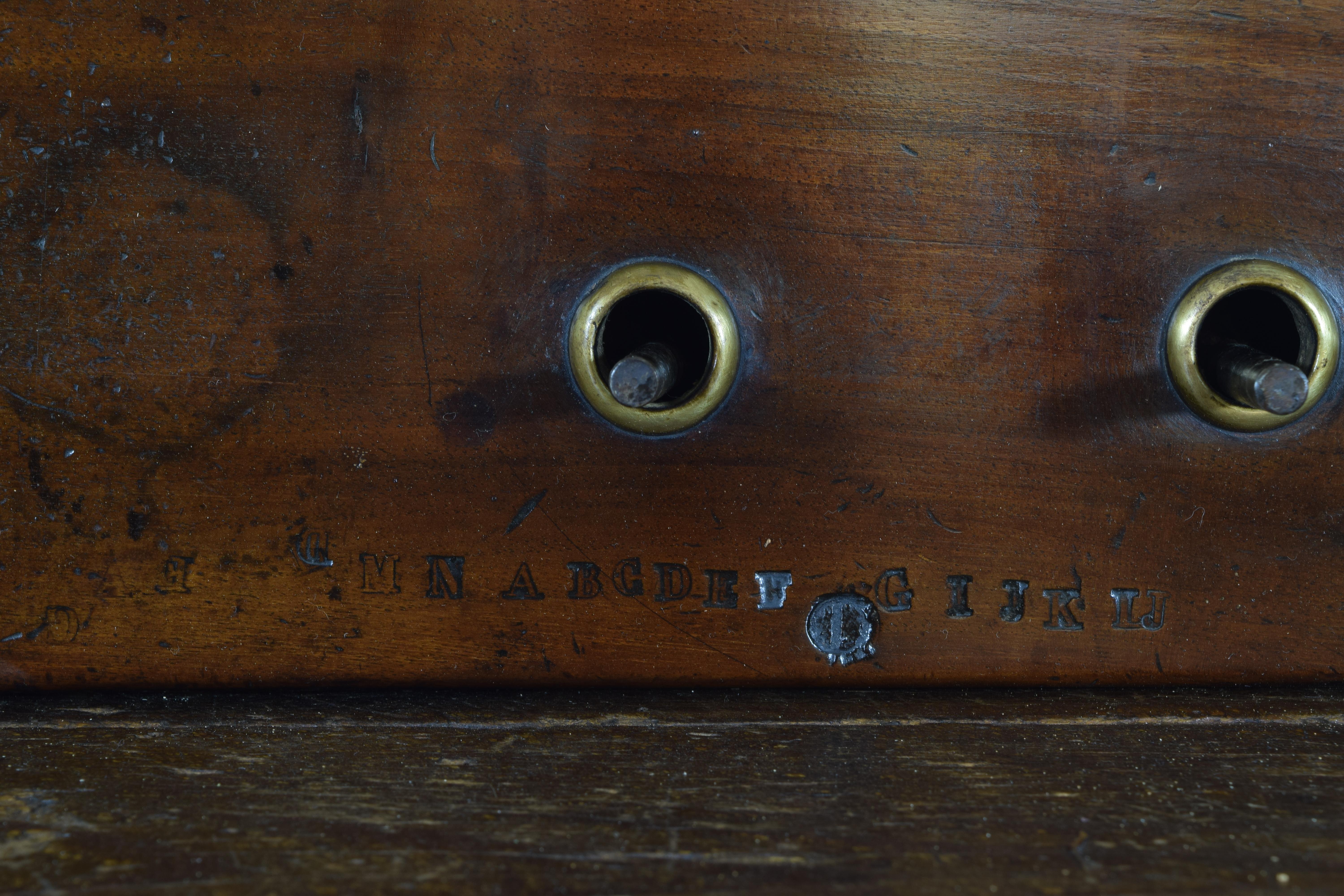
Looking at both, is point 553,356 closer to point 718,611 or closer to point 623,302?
point 623,302

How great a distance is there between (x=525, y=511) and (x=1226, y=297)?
0.54 meters

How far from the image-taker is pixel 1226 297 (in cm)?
63

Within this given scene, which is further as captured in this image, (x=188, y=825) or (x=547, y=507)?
(x=547, y=507)

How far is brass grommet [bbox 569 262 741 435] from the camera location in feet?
1.97

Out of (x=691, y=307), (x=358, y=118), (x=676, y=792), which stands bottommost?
(x=676, y=792)

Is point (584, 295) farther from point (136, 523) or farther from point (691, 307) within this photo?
point (136, 523)

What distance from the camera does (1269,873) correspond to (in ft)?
1.28

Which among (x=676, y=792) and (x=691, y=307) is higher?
(x=691, y=307)

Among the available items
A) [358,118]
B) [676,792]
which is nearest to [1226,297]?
[676,792]

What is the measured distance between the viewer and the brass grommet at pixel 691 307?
0.60 metres

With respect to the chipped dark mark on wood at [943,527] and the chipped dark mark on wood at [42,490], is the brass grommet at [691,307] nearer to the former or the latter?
the chipped dark mark on wood at [943,527]

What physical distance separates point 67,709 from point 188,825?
256 millimetres

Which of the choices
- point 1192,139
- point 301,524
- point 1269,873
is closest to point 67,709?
point 301,524

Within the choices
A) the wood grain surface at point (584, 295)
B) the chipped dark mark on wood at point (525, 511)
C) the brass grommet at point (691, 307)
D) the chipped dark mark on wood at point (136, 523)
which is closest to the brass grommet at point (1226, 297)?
the wood grain surface at point (584, 295)
